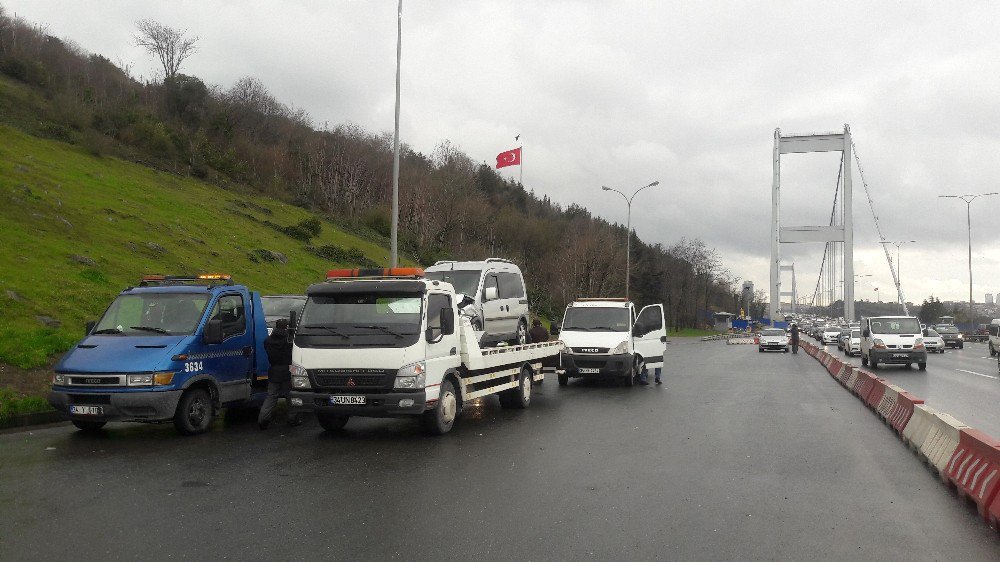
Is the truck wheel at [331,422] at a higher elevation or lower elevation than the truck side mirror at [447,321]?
lower

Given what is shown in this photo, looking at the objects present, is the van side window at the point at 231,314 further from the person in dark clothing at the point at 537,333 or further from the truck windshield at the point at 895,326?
the truck windshield at the point at 895,326

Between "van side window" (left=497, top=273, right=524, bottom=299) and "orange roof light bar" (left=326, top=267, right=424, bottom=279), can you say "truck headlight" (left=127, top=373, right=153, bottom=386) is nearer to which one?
"orange roof light bar" (left=326, top=267, right=424, bottom=279)

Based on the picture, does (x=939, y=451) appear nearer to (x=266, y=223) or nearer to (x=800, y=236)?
(x=266, y=223)

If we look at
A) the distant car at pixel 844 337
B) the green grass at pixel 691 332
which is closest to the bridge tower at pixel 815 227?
the green grass at pixel 691 332

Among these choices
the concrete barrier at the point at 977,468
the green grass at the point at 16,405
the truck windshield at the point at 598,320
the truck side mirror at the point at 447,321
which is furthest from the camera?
the truck windshield at the point at 598,320

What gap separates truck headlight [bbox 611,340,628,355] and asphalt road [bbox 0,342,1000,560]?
5.80 m

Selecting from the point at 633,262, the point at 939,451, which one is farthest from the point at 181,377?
the point at 633,262

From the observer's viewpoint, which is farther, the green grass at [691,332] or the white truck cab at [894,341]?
the green grass at [691,332]

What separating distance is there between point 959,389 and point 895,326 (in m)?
8.71

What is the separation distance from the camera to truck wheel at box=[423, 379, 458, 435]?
10.0m

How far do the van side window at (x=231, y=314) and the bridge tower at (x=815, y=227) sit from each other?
70080 mm

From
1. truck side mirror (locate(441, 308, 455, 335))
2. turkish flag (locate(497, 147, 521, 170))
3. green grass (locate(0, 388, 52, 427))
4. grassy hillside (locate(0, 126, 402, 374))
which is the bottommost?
green grass (locate(0, 388, 52, 427))

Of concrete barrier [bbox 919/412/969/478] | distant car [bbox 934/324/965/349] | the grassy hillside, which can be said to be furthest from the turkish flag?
concrete barrier [bbox 919/412/969/478]

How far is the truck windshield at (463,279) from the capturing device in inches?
575
